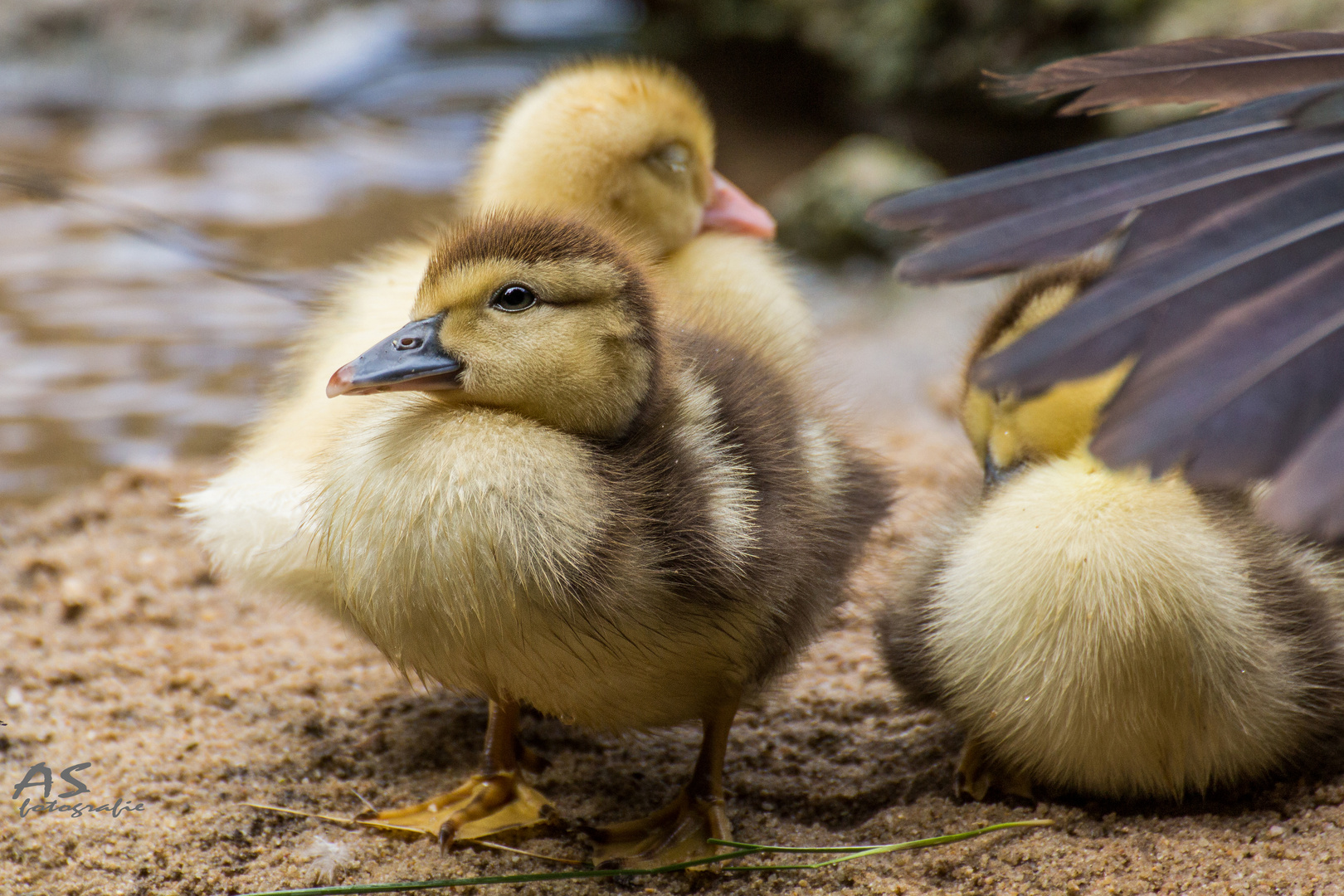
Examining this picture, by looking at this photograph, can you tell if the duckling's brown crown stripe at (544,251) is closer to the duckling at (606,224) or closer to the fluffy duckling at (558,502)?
the fluffy duckling at (558,502)

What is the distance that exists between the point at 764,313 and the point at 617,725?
3.12 feet

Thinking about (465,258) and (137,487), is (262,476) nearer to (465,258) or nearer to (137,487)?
(465,258)

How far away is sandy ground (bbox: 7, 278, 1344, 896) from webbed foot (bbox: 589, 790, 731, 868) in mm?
41

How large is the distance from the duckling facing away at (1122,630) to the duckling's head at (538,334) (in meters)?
0.60

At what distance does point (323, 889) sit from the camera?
5.91ft

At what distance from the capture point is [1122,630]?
1821mm

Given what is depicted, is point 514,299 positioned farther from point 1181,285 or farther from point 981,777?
point 981,777

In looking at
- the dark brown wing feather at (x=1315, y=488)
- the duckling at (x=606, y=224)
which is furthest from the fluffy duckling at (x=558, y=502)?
the dark brown wing feather at (x=1315, y=488)

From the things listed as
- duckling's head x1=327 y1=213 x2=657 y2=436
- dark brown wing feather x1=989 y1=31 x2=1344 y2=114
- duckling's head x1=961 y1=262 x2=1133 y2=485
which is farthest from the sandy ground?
dark brown wing feather x1=989 y1=31 x2=1344 y2=114

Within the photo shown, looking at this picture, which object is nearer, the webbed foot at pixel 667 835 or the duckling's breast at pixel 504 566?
the duckling's breast at pixel 504 566

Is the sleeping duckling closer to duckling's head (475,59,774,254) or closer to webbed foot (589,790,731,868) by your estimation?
duckling's head (475,59,774,254)

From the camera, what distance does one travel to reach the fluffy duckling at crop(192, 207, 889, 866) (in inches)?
65.6
